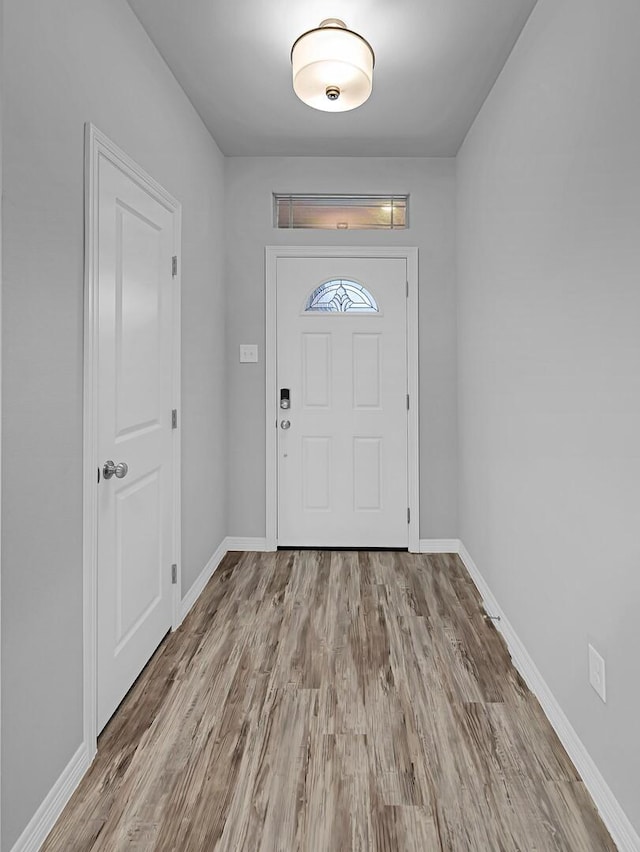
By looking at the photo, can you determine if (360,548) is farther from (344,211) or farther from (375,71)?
(375,71)

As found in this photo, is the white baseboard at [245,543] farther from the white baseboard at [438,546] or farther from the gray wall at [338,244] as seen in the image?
the white baseboard at [438,546]

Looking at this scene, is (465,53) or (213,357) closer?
(465,53)

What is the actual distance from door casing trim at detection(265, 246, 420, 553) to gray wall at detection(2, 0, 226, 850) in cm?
166

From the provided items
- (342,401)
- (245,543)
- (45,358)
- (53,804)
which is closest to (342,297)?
(342,401)

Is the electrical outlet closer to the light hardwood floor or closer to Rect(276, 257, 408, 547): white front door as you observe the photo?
the light hardwood floor

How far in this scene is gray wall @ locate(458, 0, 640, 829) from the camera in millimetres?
1452

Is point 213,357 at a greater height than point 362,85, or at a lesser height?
lesser

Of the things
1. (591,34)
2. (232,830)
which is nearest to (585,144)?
(591,34)

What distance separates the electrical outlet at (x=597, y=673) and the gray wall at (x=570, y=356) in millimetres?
29

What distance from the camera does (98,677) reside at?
72.5 inches

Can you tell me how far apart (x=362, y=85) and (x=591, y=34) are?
93 centimetres

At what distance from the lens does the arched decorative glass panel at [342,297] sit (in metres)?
3.76

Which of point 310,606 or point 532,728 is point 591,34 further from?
point 310,606

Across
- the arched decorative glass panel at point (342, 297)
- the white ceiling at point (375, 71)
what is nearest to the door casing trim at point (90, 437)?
the white ceiling at point (375, 71)
